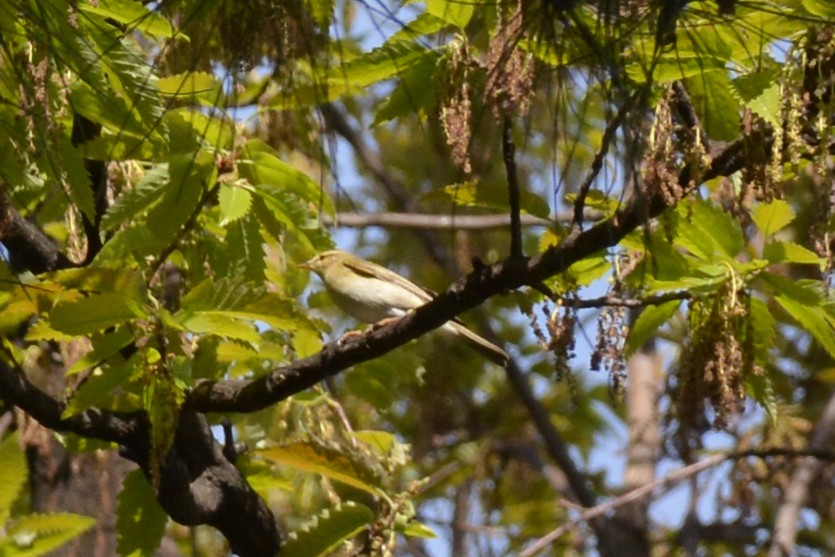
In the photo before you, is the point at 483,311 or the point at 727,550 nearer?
the point at 483,311

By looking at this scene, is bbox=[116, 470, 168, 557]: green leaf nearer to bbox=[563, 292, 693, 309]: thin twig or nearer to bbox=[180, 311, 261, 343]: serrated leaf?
bbox=[180, 311, 261, 343]: serrated leaf

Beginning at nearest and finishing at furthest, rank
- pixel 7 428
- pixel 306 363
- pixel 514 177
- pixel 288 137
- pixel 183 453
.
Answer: pixel 514 177 < pixel 306 363 < pixel 183 453 < pixel 288 137 < pixel 7 428

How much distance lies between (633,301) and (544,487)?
4.98m

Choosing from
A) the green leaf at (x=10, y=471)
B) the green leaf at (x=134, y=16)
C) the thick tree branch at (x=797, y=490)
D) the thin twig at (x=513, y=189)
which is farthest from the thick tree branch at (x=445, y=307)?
the thick tree branch at (x=797, y=490)

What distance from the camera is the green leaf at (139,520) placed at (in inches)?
123

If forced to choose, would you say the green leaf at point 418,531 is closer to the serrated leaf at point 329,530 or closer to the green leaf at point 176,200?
the serrated leaf at point 329,530

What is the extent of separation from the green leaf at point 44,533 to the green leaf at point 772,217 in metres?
1.53

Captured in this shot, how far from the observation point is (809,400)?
23.9 ft

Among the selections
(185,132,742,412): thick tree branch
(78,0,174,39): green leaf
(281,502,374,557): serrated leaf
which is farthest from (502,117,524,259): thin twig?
(281,502,374,557): serrated leaf

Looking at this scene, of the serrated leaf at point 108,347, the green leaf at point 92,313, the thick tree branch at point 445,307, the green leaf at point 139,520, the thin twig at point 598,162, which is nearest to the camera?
the thin twig at point 598,162

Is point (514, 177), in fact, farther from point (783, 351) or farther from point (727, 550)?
point (727, 550)

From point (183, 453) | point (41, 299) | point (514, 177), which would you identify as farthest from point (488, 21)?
point (183, 453)

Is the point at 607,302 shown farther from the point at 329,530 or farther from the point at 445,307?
the point at 329,530

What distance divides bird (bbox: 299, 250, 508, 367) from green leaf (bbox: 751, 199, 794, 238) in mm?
1913
